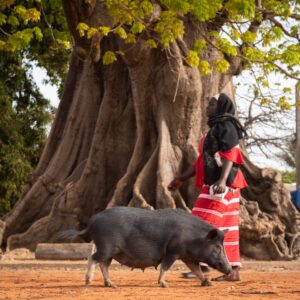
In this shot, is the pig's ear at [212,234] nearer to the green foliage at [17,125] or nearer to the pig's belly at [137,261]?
the pig's belly at [137,261]

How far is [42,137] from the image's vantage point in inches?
1120

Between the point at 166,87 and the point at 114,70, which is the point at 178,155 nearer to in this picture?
the point at 166,87

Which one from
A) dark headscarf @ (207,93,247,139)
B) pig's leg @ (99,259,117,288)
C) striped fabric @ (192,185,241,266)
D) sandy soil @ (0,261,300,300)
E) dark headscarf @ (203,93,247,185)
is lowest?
sandy soil @ (0,261,300,300)

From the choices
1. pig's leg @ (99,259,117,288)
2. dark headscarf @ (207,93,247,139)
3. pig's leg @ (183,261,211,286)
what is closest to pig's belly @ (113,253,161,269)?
pig's leg @ (99,259,117,288)

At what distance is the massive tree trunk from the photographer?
14883 mm

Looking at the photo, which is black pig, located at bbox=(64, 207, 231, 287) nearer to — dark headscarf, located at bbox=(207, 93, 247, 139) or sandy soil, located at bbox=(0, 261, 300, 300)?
sandy soil, located at bbox=(0, 261, 300, 300)

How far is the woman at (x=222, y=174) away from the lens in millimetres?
8734

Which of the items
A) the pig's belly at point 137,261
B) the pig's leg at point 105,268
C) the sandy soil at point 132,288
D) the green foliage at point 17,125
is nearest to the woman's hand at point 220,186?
the sandy soil at point 132,288

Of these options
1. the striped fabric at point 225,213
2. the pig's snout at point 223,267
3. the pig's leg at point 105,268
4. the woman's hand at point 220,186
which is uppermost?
the woman's hand at point 220,186

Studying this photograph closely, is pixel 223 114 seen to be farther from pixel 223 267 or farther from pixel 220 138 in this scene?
pixel 223 267

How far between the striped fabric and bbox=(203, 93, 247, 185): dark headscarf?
176 millimetres

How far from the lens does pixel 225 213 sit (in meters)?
8.84

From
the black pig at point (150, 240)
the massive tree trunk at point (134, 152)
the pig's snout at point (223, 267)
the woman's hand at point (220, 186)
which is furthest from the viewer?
the massive tree trunk at point (134, 152)

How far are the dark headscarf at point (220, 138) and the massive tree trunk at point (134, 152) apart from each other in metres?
5.43
